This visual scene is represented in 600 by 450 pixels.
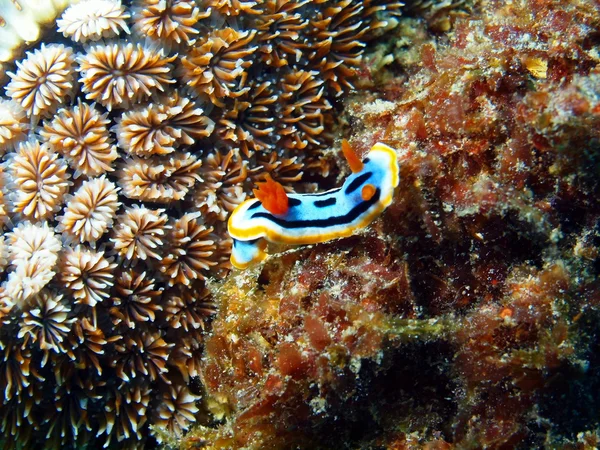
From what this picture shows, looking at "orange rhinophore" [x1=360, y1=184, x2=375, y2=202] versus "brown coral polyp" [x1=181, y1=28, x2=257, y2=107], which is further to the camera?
"brown coral polyp" [x1=181, y1=28, x2=257, y2=107]

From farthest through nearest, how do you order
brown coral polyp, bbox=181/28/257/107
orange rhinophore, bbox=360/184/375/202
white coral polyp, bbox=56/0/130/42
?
1. brown coral polyp, bbox=181/28/257/107
2. white coral polyp, bbox=56/0/130/42
3. orange rhinophore, bbox=360/184/375/202

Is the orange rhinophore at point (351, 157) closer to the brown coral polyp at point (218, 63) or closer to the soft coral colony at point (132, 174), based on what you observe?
the soft coral colony at point (132, 174)

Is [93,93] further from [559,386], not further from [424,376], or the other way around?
[559,386]

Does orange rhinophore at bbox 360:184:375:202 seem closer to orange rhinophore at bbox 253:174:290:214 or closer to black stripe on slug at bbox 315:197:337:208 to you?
black stripe on slug at bbox 315:197:337:208

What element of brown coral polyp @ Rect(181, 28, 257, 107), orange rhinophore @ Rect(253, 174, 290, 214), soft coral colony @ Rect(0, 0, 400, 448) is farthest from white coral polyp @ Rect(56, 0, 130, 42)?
orange rhinophore @ Rect(253, 174, 290, 214)

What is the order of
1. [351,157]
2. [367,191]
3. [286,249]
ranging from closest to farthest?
[367,191]
[351,157]
[286,249]

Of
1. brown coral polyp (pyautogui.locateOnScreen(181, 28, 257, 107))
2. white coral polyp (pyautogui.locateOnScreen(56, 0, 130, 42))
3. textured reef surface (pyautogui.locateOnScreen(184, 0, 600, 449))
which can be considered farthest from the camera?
brown coral polyp (pyautogui.locateOnScreen(181, 28, 257, 107))

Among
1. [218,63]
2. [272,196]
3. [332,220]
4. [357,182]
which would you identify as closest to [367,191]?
[357,182]

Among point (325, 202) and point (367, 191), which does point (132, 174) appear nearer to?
point (325, 202)
